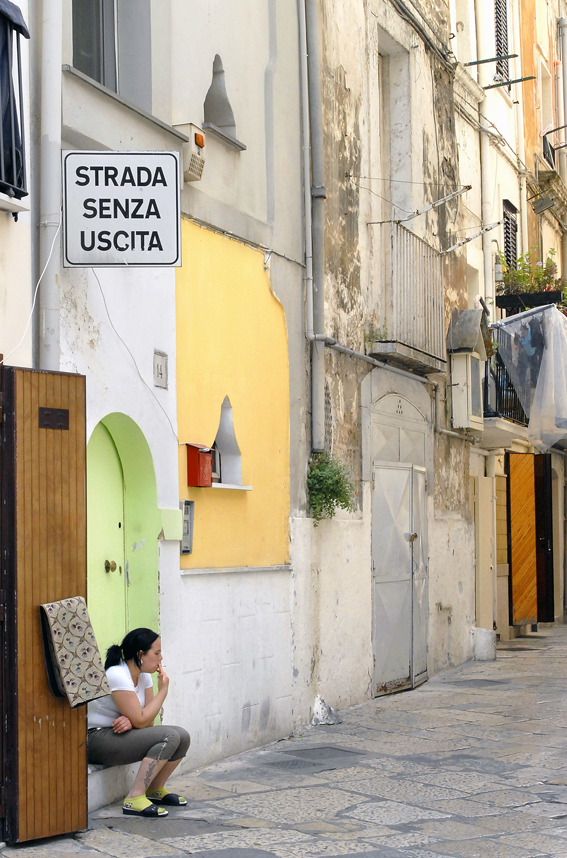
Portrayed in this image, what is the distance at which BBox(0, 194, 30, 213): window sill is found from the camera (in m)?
5.70

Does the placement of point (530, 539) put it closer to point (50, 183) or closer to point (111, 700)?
point (111, 700)

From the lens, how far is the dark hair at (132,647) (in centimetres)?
643

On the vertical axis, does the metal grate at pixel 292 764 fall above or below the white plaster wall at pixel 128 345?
below

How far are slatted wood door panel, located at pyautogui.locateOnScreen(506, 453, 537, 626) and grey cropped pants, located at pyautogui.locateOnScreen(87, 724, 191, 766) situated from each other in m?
11.9

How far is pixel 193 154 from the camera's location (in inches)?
305

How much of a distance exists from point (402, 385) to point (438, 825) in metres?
6.55

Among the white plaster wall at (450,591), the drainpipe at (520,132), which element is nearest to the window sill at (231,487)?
the white plaster wall at (450,591)

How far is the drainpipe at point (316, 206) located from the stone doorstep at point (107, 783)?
3.90 m

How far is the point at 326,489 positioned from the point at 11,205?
459cm

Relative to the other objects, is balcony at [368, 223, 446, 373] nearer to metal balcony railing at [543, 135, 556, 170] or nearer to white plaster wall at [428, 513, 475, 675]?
white plaster wall at [428, 513, 475, 675]

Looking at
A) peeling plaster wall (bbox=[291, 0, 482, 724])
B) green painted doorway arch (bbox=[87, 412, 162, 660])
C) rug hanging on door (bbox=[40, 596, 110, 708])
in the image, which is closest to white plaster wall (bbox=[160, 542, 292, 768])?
green painted doorway arch (bbox=[87, 412, 162, 660])

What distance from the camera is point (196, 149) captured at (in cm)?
778

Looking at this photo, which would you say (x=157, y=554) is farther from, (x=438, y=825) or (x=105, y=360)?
(x=438, y=825)

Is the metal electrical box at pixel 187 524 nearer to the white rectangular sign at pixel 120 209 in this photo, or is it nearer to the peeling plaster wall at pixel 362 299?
the peeling plaster wall at pixel 362 299
